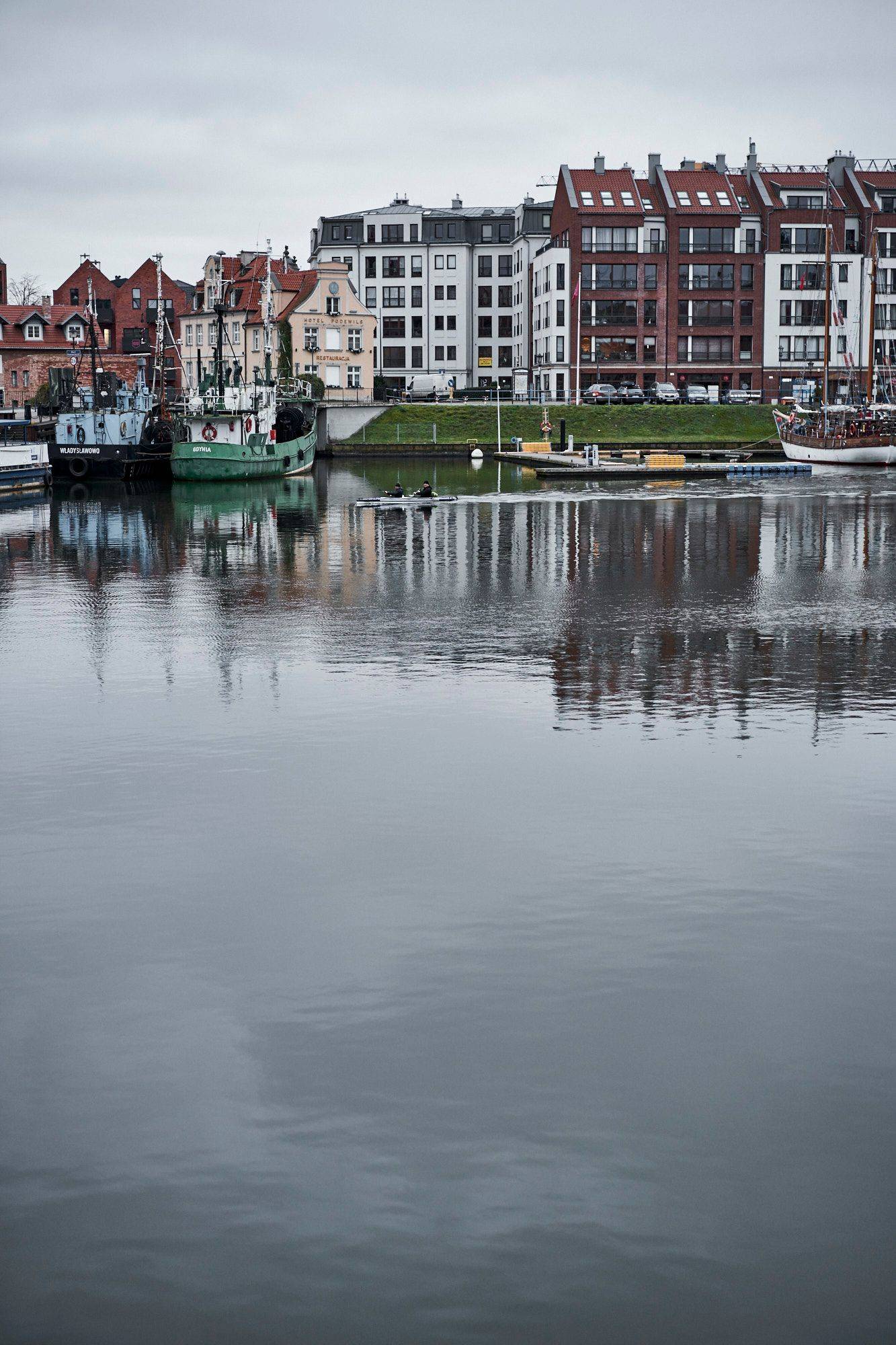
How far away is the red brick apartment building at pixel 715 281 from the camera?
112 metres

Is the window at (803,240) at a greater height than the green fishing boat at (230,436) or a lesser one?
greater

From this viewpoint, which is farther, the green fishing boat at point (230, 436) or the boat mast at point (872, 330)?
the boat mast at point (872, 330)

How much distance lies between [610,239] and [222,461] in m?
52.8

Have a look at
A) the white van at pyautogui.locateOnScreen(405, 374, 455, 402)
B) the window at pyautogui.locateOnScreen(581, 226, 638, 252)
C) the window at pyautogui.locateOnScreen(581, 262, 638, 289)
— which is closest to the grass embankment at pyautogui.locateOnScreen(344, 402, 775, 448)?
the white van at pyautogui.locateOnScreen(405, 374, 455, 402)

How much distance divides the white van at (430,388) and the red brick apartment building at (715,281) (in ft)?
30.7

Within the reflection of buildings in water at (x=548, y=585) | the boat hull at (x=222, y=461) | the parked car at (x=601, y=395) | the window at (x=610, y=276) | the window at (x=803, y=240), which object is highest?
the window at (x=803, y=240)

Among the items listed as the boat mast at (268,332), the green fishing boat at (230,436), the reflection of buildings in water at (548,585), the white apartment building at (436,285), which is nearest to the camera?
the reflection of buildings in water at (548,585)

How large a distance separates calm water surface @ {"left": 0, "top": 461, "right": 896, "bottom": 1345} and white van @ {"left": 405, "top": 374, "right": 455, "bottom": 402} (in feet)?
295

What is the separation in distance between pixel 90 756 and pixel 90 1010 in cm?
676

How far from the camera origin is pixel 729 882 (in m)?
12.0

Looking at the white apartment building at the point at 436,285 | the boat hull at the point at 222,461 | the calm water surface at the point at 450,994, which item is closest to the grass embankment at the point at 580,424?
the boat hull at the point at 222,461

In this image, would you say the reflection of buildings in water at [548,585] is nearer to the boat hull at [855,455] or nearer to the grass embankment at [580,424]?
the boat hull at [855,455]

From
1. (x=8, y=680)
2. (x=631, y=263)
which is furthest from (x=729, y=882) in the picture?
(x=631, y=263)

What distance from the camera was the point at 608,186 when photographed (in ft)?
374
